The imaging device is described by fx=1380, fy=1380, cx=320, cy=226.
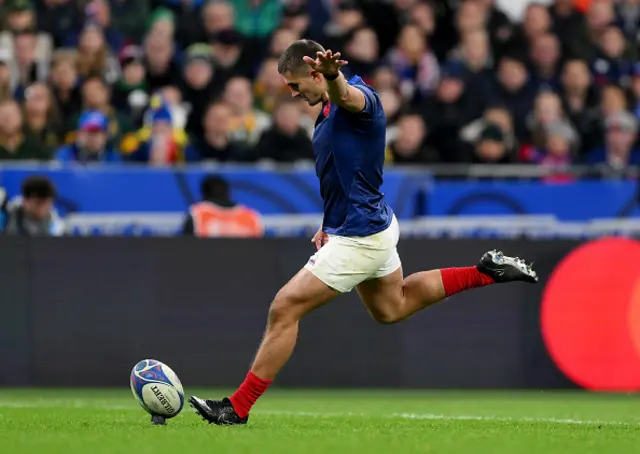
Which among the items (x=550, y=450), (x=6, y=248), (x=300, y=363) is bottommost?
(x=300, y=363)

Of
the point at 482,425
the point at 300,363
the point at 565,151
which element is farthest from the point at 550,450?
the point at 565,151

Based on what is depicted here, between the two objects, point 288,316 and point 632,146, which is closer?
point 288,316

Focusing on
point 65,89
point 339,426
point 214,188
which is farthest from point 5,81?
point 339,426

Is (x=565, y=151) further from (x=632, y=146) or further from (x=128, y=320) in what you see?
(x=128, y=320)

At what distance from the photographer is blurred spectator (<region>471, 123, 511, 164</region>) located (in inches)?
582

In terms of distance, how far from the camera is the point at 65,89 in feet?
48.2

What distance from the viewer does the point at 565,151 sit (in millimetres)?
15438

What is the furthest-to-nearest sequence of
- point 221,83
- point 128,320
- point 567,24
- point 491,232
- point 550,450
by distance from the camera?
point 567,24, point 221,83, point 491,232, point 128,320, point 550,450

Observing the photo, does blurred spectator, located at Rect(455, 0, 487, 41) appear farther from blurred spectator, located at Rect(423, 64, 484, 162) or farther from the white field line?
the white field line

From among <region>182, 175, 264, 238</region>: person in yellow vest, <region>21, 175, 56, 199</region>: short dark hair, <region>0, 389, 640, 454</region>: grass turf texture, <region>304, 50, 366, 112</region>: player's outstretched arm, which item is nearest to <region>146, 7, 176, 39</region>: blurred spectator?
<region>182, 175, 264, 238</region>: person in yellow vest

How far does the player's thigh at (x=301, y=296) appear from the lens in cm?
818

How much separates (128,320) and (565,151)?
5482 mm

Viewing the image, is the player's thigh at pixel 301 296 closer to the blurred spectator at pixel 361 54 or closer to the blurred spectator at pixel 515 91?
the blurred spectator at pixel 361 54

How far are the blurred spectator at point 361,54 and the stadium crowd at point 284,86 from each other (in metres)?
0.02
